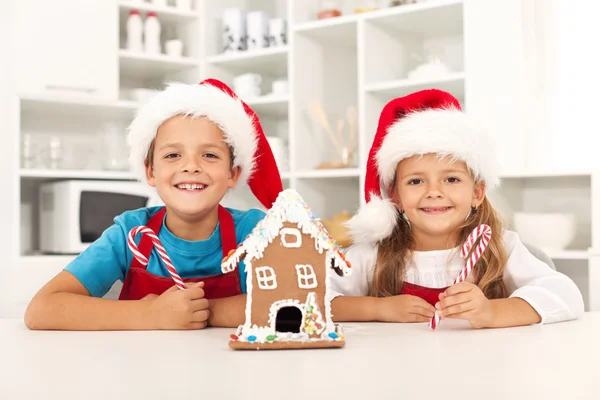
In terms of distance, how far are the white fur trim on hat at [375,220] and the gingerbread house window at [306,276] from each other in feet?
1.52

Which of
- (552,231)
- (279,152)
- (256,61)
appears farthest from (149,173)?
(256,61)

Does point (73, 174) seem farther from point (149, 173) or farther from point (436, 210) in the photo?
point (436, 210)

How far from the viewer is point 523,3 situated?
2.67 meters

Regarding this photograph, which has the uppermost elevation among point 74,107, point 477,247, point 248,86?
point 248,86

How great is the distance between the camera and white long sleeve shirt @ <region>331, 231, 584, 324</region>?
3.67 ft

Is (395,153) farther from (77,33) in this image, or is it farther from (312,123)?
(77,33)

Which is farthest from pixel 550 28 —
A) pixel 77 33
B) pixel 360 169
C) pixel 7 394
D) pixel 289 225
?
pixel 7 394

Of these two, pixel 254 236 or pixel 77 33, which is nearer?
pixel 254 236

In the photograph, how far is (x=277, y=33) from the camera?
10.3 feet

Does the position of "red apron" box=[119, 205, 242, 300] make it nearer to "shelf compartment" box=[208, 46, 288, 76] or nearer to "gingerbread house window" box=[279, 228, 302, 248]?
"gingerbread house window" box=[279, 228, 302, 248]

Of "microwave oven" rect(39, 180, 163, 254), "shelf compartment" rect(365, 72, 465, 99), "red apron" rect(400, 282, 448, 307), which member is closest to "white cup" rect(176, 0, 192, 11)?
"microwave oven" rect(39, 180, 163, 254)

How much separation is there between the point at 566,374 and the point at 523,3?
7.43 ft

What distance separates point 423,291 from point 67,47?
2148 mm

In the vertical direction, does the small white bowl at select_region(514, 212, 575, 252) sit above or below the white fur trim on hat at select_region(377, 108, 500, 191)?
below
